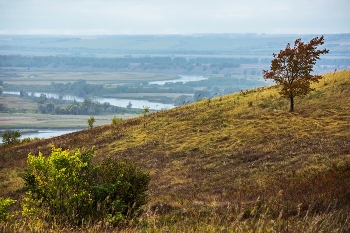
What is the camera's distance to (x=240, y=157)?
25984 mm

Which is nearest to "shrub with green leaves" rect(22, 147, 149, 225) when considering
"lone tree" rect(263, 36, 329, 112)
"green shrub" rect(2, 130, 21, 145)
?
"lone tree" rect(263, 36, 329, 112)

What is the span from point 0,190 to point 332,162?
20.3 metres

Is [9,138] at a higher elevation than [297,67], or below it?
below

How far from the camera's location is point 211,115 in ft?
126

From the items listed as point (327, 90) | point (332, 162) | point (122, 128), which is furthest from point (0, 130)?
point (332, 162)

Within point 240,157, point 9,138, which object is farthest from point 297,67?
point 9,138

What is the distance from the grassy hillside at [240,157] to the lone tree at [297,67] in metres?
2.12

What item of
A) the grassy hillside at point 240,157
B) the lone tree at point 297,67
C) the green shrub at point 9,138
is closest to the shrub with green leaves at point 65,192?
the grassy hillside at point 240,157

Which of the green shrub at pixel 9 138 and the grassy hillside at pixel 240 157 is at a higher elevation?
A: the grassy hillside at pixel 240 157

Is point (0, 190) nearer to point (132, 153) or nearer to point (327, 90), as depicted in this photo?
point (132, 153)

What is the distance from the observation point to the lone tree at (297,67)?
33.1 metres

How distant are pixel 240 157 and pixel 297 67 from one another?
36.2ft

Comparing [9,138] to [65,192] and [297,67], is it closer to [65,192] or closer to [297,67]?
[297,67]

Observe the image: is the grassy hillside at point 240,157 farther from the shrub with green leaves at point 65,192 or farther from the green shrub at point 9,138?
the green shrub at point 9,138
